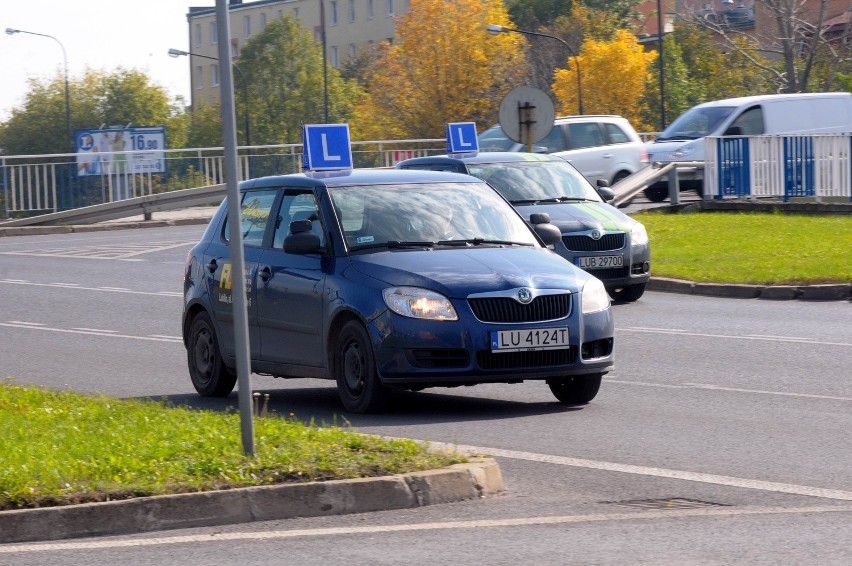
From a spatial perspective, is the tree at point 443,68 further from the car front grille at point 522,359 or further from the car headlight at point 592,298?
the car front grille at point 522,359

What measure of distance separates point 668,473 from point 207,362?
523 cm

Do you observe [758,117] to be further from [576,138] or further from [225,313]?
[225,313]

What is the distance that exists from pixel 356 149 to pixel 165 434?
39.1m

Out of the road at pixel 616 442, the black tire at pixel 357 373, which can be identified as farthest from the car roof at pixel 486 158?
the black tire at pixel 357 373

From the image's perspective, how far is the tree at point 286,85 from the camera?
4048 inches

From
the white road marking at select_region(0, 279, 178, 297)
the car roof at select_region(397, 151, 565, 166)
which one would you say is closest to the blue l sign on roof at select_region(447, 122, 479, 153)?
the car roof at select_region(397, 151, 565, 166)

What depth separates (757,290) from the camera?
66.6 feet

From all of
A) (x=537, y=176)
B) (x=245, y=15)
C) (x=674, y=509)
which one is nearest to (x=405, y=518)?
(x=674, y=509)

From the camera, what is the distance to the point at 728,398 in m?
11.3

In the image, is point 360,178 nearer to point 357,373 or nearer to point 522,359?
point 357,373

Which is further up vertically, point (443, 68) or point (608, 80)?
point (443, 68)

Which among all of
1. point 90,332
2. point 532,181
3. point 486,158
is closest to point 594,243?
point 532,181

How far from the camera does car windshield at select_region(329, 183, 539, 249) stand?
444 inches

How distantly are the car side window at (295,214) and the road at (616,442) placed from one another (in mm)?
1259
